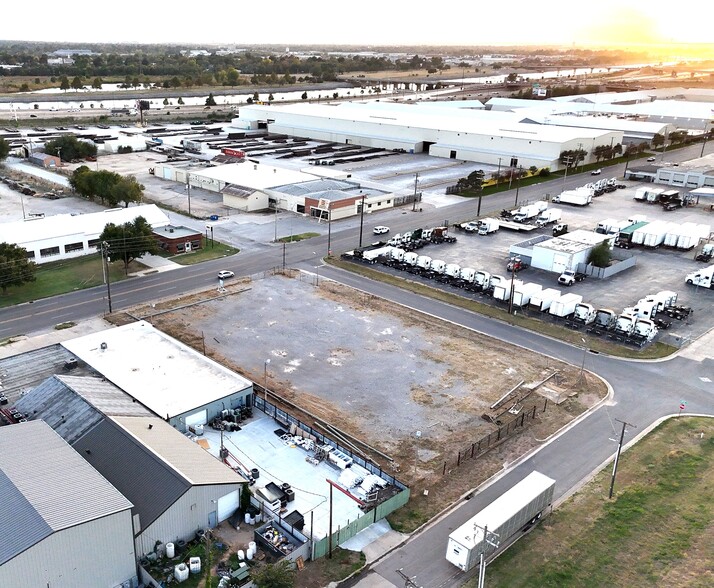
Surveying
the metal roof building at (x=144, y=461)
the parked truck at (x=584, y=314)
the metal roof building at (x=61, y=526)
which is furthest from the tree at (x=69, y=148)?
the metal roof building at (x=61, y=526)

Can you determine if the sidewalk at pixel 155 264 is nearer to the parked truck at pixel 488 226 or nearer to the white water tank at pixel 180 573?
the parked truck at pixel 488 226

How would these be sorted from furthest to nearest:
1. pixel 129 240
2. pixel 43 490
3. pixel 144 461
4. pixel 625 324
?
pixel 129 240
pixel 625 324
pixel 144 461
pixel 43 490

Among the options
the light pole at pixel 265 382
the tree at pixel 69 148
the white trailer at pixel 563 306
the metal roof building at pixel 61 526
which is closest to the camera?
the metal roof building at pixel 61 526

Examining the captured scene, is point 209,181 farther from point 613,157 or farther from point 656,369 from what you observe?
point 613,157

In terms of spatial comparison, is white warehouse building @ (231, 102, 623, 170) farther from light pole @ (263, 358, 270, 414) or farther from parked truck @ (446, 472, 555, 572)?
parked truck @ (446, 472, 555, 572)

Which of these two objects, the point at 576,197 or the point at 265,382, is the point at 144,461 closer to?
the point at 265,382

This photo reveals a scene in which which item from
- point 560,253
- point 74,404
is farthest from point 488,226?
point 74,404
